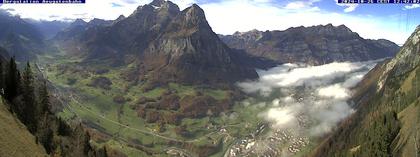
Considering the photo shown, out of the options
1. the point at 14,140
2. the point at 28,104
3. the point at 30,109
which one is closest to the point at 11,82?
the point at 28,104

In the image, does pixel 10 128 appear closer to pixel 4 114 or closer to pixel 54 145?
pixel 4 114

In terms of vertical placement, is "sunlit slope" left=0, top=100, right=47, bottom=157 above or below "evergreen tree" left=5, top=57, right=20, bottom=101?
below

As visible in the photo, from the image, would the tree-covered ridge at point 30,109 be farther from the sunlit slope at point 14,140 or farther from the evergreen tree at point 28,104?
the sunlit slope at point 14,140

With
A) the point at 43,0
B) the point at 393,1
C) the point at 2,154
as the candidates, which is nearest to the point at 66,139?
the point at 43,0

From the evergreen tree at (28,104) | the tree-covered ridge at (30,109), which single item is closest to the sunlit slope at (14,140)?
the tree-covered ridge at (30,109)

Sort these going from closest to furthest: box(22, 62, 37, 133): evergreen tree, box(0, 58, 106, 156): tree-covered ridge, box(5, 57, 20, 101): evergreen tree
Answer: box(0, 58, 106, 156): tree-covered ridge < box(22, 62, 37, 133): evergreen tree < box(5, 57, 20, 101): evergreen tree

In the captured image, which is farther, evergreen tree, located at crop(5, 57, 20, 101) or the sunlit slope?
evergreen tree, located at crop(5, 57, 20, 101)

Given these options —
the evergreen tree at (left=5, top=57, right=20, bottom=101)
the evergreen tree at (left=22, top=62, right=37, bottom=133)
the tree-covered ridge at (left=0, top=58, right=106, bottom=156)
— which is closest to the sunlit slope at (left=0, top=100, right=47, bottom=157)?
the tree-covered ridge at (left=0, top=58, right=106, bottom=156)

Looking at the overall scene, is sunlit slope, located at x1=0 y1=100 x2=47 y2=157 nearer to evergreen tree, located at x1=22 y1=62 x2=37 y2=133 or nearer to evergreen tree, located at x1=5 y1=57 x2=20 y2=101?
evergreen tree, located at x1=22 y1=62 x2=37 y2=133
